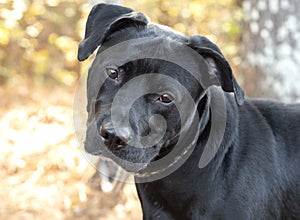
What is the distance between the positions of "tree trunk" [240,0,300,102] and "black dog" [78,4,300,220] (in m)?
1.46

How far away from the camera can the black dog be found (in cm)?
301

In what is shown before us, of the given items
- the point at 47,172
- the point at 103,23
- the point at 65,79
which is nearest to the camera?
the point at 103,23

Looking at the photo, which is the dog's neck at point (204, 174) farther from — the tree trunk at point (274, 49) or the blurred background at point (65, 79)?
the tree trunk at point (274, 49)

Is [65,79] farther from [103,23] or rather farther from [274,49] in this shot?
[103,23]

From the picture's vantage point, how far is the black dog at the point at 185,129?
3.01m

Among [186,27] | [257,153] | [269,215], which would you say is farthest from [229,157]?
[186,27]

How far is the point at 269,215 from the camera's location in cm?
328

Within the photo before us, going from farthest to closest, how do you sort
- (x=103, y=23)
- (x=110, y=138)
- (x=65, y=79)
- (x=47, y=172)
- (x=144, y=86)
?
(x=65, y=79)
(x=47, y=172)
(x=103, y=23)
(x=144, y=86)
(x=110, y=138)

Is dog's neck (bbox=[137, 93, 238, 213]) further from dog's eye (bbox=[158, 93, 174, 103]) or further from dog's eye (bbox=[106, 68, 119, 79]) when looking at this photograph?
dog's eye (bbox=[106, 68, 119, 79])

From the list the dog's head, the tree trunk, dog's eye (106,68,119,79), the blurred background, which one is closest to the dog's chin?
the dog's head

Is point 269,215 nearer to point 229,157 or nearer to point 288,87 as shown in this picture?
point 229,157

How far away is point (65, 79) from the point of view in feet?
22.2

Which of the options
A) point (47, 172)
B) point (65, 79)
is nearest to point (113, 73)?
point (47, 172)

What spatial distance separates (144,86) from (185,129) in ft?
1.02
